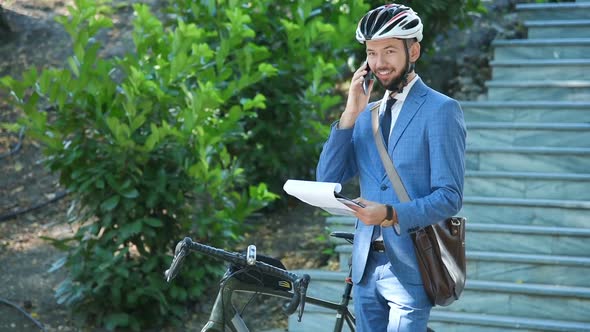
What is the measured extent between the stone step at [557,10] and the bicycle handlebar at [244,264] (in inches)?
268

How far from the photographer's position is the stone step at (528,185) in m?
7.45

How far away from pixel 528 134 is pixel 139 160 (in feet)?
11.0

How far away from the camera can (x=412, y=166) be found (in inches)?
142

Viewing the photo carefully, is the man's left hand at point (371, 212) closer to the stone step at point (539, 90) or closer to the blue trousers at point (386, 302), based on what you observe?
the blue trousers at point (386, 302)

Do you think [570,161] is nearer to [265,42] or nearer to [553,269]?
[553,269]

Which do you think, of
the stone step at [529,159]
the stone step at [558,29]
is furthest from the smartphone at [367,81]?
the stone step at [558,29]

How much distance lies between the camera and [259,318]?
23.4ft

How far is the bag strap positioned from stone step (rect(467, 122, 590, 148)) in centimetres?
453

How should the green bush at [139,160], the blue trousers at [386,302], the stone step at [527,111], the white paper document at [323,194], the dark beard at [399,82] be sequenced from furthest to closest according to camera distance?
the stone step at [527,111]
the green bush at [139,160]
the dark beard at [399,82]
the blue trousers at [386,302]
the white paper document at [323,194]

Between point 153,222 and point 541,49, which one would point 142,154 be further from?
point 541,49

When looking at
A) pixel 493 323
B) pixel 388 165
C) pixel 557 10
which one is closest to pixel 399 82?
pixel 388 165

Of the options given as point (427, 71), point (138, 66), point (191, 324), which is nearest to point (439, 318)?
point (191, 324)

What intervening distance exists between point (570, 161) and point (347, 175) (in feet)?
14.3

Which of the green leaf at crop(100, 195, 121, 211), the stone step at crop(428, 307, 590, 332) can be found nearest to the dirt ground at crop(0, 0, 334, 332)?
the green leaf at crop(100, 195, 121, 211)
